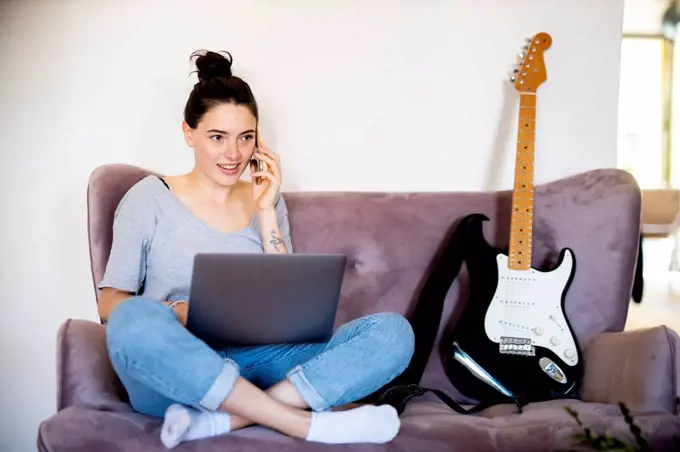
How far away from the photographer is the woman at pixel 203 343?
1.31 metres

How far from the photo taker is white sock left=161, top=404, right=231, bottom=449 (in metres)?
1.29

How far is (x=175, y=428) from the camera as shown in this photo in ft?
4.23

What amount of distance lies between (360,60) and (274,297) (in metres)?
1.14

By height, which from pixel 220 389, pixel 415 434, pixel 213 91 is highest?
pixel 213 91

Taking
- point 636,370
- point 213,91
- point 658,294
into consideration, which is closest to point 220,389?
point 213,91

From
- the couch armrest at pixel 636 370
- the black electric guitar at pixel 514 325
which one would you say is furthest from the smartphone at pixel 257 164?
the couch armrest at pixel 636 370

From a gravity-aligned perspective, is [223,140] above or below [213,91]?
below

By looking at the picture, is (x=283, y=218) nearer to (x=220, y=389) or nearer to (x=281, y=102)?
(x=281, y=102)

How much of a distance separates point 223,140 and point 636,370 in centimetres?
111

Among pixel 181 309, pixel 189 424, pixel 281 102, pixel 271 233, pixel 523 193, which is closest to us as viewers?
pixel 189 424

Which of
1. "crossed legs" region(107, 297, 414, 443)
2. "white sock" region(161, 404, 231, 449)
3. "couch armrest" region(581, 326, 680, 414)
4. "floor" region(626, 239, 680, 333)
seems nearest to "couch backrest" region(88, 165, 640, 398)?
"couch armrest" region(581, 326, 680, 414)

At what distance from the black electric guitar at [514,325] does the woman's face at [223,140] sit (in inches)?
24.2

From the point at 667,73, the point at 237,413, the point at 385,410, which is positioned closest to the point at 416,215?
the point at 385,410

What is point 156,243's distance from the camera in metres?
1.72
